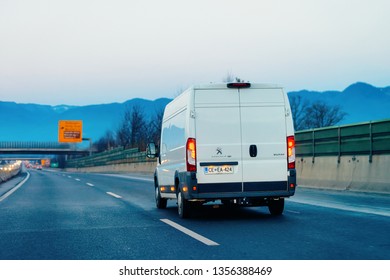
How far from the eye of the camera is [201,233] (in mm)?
9188

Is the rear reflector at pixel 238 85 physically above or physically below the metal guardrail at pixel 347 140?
above

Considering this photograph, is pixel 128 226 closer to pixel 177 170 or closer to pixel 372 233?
pixel 177 170

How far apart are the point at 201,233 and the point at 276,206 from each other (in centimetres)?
302

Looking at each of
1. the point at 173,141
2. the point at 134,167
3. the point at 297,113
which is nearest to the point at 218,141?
the point at 173,141

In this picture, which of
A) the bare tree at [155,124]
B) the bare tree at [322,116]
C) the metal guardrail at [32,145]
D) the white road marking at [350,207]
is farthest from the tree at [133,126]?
the white road marking at [350,207]

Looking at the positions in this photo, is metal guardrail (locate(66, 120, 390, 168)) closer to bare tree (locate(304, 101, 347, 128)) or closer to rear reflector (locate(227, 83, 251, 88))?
rear reflector (locate(227, 83, 251, 88))

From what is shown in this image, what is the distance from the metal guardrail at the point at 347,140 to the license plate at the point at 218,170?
22.3ft

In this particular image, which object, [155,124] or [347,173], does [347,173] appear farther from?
[155,124]

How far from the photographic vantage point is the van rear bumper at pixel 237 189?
1079 cm

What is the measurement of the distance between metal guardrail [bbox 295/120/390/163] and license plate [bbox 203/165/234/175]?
6801 millimetres

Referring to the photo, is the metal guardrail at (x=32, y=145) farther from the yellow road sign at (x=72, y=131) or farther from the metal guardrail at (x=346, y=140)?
the metal guardrail at (x=346, y=140)

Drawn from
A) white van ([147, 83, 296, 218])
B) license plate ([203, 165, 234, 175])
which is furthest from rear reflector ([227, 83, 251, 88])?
license plate ([203, 165, 234, 175])

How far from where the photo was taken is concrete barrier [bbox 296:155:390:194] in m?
16.1

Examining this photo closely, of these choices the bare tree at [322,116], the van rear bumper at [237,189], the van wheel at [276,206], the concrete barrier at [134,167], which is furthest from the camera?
the bare tree at [322,116]
